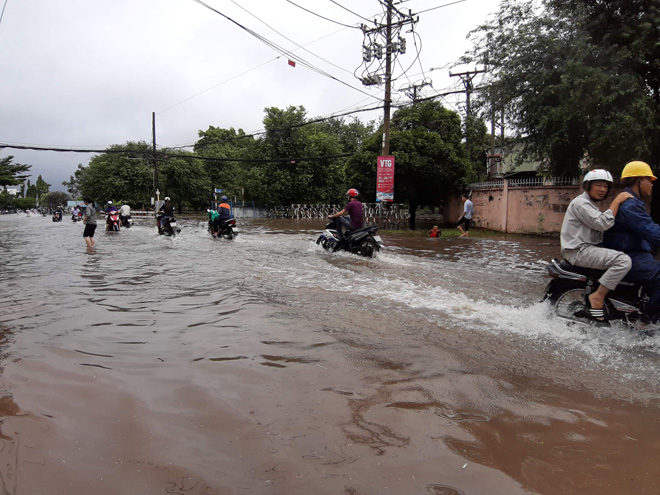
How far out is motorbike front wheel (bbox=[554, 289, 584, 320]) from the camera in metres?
4.54

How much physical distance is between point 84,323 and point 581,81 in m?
13.0

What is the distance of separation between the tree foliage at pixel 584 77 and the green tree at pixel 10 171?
3109 centimetres

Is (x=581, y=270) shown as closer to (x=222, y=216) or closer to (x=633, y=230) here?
(x=633, y=230)

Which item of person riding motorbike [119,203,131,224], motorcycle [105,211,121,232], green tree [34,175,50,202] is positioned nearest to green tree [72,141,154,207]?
person riding motorbike [119,203,131,224]

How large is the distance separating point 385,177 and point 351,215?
7.86 meters

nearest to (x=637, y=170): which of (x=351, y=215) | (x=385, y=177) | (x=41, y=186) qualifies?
(x=351, y=215)

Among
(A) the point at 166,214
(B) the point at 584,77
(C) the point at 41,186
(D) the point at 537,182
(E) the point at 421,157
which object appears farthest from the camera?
(C) the point at 41,186

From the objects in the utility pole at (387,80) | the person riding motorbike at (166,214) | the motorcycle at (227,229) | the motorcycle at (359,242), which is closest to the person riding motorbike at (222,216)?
the motorcycle at (227,229)

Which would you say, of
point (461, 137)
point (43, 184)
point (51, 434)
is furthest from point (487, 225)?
point (43, 184)

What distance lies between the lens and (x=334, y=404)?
302 cm

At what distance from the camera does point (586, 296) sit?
14.6 ft

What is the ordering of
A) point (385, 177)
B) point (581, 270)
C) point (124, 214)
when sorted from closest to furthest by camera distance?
point (581, 270) → point (385, 177) → point (124, 214)

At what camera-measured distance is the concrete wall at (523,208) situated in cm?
1644

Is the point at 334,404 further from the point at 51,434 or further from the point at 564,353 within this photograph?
the point at 564,353
